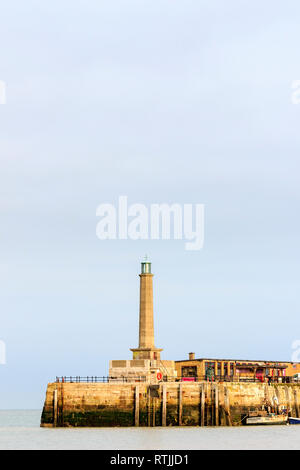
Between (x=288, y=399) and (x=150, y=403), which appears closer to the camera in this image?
(x=150, y=403)

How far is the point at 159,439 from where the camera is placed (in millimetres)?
68625

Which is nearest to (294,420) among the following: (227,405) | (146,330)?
(227,405)

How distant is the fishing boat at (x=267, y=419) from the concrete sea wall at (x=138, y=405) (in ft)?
5.52

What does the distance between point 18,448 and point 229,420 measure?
81.3 feet

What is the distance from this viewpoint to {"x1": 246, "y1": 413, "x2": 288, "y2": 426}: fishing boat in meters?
83.9

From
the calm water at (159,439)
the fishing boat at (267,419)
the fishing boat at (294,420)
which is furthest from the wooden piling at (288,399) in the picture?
the calm water at (159,439)

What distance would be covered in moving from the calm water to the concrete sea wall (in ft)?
6.38

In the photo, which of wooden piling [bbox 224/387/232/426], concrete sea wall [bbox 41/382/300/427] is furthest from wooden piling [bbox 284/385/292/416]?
wooden piling [bbox 224/387/232/426]

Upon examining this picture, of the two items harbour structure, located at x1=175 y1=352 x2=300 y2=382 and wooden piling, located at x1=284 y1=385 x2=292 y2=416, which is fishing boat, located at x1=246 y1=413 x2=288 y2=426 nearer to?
wooden piling, located at x1=284 y1=385 x2=292 y2=416

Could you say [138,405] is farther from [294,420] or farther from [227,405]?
[294,420]

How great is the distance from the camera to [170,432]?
74.6 metres

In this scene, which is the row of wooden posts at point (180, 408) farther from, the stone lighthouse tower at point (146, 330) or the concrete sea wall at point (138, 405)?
the stone lighthouse tower at point (146, 330)

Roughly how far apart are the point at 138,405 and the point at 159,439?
12765mm
